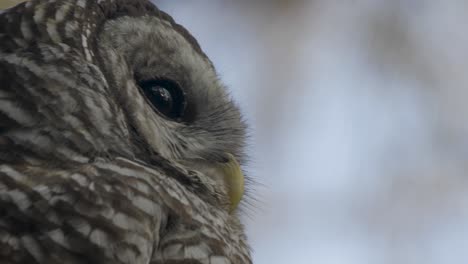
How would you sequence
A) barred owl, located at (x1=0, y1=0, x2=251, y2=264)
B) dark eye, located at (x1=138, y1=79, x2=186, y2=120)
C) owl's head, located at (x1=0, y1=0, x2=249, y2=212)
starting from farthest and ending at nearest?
1. dark eye, located at (x1=138, y1=79, x2=186, y2=120)
2. owl's head, located at (x1=0, y1=0, x2=249, y2=212)
3. barred owl, located at (x1=0, y1=0, x2=251, y2=264)

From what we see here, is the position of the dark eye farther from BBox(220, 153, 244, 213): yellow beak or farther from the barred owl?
BBox(220, 153, 244, 213): yellow beak

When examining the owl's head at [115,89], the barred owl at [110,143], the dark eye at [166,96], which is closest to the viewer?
the barred owl at [110,143]

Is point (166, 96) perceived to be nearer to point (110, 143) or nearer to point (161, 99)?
point (161, 99)

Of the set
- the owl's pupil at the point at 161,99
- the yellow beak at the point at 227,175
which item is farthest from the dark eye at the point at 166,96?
the yellow beak at the point at 227,175

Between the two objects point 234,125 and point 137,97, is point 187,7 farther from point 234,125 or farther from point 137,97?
point 137,97

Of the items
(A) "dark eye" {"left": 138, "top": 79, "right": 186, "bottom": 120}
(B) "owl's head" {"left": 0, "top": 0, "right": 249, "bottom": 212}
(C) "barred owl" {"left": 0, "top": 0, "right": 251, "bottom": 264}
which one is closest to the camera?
(C) "barred owl" {"left": 0, "top": 0, "right": 251, "bottom": 264}

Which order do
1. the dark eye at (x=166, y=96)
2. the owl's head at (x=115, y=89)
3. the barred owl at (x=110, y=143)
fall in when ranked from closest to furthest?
the barred owl at (x=110, y=143) → the owl's head at (x=115, y=89) → the dark eye at (x=166, y=96)

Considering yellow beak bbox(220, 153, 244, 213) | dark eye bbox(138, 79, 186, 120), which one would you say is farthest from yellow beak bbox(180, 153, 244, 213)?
dark eye bbox(138, 79, 186, 120)

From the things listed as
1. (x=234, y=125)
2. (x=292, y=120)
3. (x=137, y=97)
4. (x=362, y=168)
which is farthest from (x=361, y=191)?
(x=137, y=97)

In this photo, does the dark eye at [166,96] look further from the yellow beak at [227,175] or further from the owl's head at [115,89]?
the yellow beak at [227,175]
